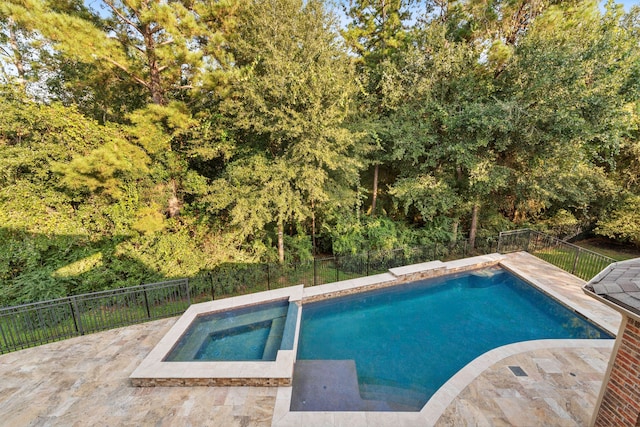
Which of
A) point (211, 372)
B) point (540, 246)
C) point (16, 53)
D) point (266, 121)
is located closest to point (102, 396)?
point (211, 372)

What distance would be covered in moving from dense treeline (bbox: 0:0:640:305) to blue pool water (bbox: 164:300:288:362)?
273cm

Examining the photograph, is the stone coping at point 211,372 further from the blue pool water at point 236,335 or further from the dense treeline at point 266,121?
the dense treeline at point 266,121

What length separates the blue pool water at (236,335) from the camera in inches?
245

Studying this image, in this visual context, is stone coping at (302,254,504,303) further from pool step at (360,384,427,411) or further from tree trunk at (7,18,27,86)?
tree trunk at (7,18,27,86)

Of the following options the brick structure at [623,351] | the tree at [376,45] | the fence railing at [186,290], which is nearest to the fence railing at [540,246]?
the fence railing at [186,290]

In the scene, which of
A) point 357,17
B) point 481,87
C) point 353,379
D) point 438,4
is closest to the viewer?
point 353,379

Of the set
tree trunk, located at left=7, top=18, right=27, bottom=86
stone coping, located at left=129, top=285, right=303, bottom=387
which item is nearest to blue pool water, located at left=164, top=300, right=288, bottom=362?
stone coping, located at left=129, top=285, right=303, bottom=387

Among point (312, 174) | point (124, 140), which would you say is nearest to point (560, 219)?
point (312, 174)

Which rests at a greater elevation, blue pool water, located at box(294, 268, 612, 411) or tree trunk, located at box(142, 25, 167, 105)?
tree trunk, located at box(142, 25, 167, 105)

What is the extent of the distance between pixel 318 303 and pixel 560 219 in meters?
12.9

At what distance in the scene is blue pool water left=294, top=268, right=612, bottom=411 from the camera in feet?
19.4

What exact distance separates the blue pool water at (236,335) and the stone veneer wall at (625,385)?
545 centimetres

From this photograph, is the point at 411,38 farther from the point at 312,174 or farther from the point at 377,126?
the point at 312,174

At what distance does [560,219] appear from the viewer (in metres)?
A: 13.4
